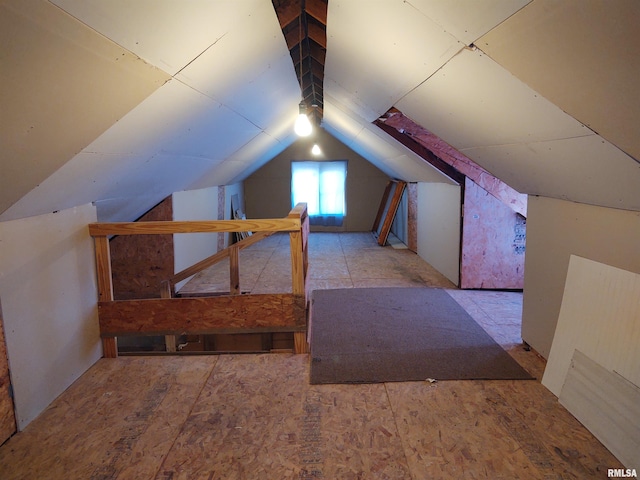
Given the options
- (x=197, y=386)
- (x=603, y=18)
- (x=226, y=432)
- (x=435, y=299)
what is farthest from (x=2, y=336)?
(x=435, y=299)

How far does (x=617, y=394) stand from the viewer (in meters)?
1.95

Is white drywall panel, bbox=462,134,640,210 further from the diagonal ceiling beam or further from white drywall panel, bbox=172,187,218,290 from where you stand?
white drywall panel, bbox=172,187,218,290

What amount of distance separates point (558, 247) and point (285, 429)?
6.94 ft

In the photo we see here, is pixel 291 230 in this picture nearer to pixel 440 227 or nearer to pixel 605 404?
pixel 605 404

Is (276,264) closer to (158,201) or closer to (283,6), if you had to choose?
(158,201)

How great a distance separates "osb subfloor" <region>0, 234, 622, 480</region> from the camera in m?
1.84

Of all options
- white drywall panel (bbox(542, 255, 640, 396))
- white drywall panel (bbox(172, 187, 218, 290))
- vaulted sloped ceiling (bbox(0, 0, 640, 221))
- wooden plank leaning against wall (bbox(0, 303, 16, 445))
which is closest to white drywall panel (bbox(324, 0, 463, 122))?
vaulted sloped ceiling (bbox(0, 0, 640, 221))

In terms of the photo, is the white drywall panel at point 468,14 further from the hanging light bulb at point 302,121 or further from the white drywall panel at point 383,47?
the hanging light bulb at point 302,121

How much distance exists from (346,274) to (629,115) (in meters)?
4.25

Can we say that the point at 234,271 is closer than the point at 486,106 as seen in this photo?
No

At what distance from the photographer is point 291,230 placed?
281 cm

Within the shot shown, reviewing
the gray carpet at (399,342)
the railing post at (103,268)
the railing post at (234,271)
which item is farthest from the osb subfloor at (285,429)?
the railing post at (234,271)

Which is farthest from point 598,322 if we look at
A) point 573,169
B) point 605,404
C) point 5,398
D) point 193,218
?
point 193,218

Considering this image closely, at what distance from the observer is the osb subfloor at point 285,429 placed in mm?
1841
